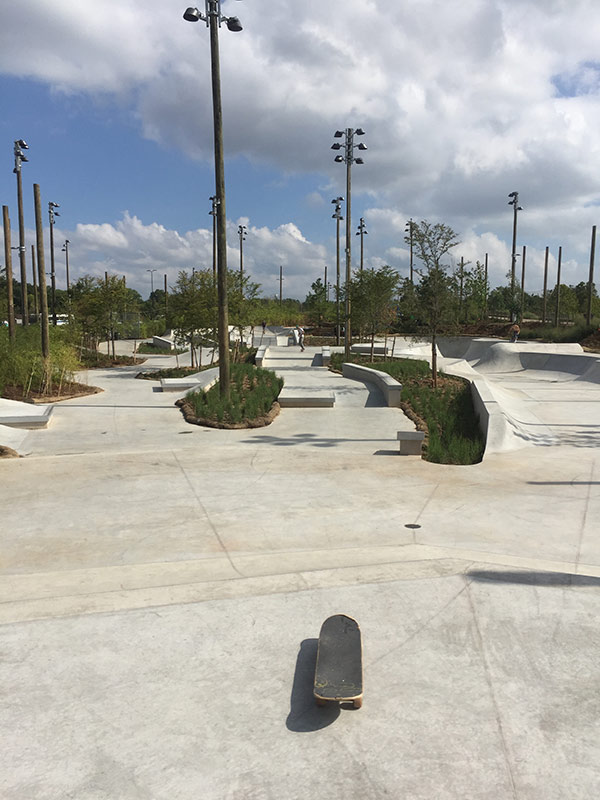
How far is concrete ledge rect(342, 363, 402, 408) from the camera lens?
1490cm

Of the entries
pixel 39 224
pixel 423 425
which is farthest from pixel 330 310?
pixel 423 425

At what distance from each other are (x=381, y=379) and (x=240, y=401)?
4.61 metres

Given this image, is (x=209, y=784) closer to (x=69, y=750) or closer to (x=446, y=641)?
(x=69, y=750)

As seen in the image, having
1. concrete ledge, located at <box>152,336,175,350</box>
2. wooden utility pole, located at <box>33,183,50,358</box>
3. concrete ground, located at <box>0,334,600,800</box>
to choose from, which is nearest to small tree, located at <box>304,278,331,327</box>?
concrete ledge, located at <box>152,336,175,350</box>

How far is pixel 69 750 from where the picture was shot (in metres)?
2.80

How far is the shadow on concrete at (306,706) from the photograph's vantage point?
3021mm

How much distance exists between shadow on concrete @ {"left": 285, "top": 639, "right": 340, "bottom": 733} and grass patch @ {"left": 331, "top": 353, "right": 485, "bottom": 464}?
6618 mm

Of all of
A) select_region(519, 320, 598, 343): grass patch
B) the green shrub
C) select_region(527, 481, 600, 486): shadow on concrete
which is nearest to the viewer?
select_region(527, 481, 600, 486): shadow on concrete

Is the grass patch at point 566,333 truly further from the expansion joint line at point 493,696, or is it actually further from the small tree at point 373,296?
the expansion joint line at point 493,696

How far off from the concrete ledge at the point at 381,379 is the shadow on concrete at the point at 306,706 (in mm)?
11625

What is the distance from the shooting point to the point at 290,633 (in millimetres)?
3871

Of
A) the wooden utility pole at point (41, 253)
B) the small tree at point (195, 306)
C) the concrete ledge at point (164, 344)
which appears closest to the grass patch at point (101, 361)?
the small tree at point (195, 306)

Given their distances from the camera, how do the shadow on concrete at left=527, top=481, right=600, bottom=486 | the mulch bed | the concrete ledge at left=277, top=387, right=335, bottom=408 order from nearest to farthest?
the shadow on concrete at left=527, top=481, right=600, bottom=486
the mulch bed
the concrete ledge at left=277, top=387, right=335, bottom=408

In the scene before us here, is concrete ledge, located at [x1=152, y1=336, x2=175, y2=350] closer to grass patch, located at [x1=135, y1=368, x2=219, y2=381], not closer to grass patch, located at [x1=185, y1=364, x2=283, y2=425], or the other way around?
grass patch, located at [x1=135, y1=368, x2=219, y2=381]
